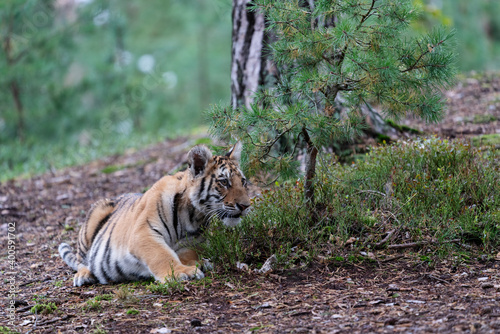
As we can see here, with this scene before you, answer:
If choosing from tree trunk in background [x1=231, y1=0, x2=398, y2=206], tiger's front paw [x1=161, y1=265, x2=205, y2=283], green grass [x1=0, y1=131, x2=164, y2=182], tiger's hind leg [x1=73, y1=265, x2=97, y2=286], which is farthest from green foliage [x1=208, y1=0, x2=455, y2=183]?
green grass [x1=0, y1=131, x2=164, y2=182]

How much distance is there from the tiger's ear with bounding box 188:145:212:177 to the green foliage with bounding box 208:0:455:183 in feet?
0.64

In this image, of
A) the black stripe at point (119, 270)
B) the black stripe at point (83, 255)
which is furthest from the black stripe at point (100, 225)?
the black stripe at point (119, 270)

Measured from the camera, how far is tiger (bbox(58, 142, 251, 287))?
394cm

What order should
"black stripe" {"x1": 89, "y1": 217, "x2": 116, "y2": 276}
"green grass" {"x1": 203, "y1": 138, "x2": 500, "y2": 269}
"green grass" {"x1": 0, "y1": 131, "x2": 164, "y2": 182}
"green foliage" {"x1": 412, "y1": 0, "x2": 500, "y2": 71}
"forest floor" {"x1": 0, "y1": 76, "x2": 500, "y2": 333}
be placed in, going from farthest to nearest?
"green foliage" {"x1": 412, "y1": 0, "x2": 500, "y2": 71}, "green grass" {"x1": 0, "y1": 131, "x2": 164, "y2": 182}, "black stripe" {"x1": 89, "y1": 217, "x2": 116, "y2": 276}, "green grass" {"x1": 203, "y1": 138, "x2": 500, "y2": 269}, "forest floor" {"x1": 0, "y1": 76, "x2": 500, "y2": 333}

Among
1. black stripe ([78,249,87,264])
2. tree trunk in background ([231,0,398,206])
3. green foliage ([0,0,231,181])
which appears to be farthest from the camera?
green foliage ([0,0,231,181])

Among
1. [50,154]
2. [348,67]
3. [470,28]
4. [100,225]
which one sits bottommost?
[100,225]

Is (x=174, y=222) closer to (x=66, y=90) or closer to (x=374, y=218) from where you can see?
(x=374, y=218)

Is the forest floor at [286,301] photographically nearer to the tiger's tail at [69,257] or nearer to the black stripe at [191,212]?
the tiger's tail at [69,257]

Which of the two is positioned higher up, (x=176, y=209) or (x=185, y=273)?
(x=176, y=209)

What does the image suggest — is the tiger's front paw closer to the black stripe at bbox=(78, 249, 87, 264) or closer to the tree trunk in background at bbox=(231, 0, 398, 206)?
the black stripe at bbox=(78, 249, 87, 264)

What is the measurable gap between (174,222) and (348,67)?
1863 millimetres

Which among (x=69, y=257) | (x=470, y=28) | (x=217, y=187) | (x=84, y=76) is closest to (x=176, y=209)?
(x=217, y=187)

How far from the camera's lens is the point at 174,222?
4168 mm

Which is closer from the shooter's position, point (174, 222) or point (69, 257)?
point (174, 222)
